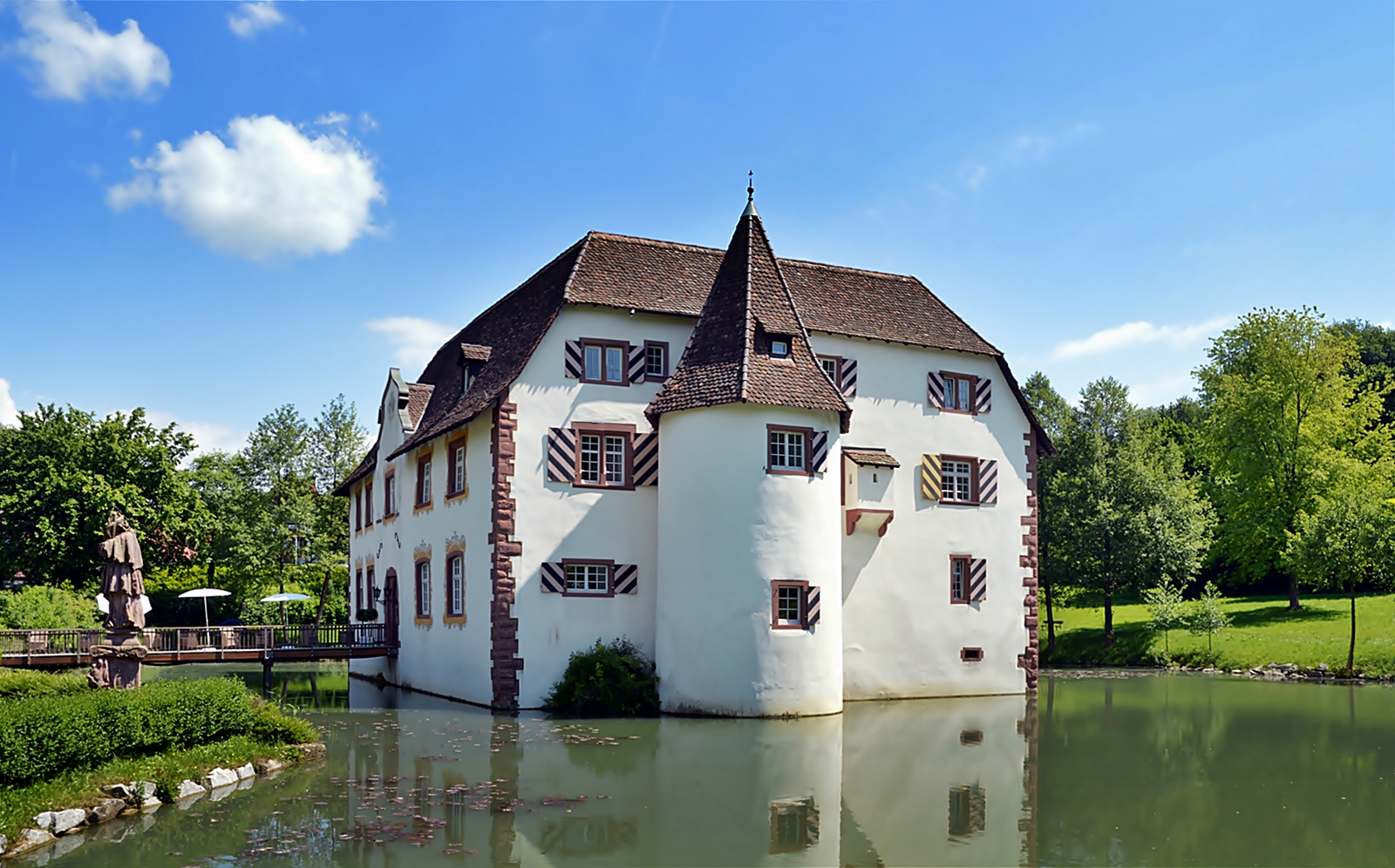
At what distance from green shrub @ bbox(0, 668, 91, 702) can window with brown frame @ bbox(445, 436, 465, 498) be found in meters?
8.39

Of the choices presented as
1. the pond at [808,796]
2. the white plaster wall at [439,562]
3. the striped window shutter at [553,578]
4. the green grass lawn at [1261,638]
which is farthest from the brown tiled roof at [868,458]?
the green grass lawn at [1261,638]

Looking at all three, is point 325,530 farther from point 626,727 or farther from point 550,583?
point 626,727

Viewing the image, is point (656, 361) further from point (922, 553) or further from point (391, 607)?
point (391, 607)

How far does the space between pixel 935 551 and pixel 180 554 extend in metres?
33.3

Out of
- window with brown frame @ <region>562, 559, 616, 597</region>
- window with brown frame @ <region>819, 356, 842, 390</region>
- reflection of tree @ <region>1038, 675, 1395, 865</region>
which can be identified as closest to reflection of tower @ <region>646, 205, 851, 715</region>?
window with brown frame @ <region>562, 559, 616, 597</region>

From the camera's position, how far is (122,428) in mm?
43594

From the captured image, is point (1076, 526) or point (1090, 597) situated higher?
point (1076, 526)

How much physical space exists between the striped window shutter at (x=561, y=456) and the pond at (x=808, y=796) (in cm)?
476

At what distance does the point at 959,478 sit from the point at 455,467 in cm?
1138

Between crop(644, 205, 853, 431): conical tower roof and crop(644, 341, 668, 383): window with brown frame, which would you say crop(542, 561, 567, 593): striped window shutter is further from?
crop(644, 341, 668, 383): window with brown frame

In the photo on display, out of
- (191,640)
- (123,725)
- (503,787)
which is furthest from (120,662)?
(503,787)

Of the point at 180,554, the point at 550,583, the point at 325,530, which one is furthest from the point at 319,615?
the point at 550,583

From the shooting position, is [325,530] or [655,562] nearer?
[655,562]

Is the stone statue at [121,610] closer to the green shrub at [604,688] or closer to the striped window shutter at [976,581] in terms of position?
the green shrub at [604,688]
